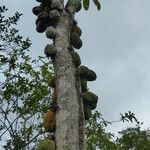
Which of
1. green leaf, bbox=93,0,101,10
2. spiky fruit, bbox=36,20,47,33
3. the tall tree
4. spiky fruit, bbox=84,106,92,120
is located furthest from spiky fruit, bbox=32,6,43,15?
spiky fruit, bbox=84,106,92,120

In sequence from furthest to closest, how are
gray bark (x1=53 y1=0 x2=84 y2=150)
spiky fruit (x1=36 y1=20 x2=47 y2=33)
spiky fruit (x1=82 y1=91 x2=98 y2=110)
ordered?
spiky fruit (x1=36 y1=20 x2=47 y2=33) → spiky fruit (x1=82 y1=91 x2=98 y2=110) → gray bark (x1=53 y1=0 x2=84 y2=150)

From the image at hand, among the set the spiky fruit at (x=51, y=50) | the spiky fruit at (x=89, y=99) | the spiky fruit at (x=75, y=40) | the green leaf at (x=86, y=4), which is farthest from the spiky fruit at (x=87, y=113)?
the green leaf at (x=86, y=4)

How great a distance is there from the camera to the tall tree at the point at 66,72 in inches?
125

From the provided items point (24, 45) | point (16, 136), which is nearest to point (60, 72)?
point (24, 45)

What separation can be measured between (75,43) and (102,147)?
7282 millimetres

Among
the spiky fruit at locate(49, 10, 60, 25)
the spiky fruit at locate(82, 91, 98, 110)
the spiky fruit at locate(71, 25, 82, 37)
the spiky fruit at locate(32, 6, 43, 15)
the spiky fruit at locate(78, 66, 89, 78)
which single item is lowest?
the spiky fruit at locate(82, 91, 98, 110)

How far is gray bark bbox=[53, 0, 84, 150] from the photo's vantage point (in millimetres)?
3143

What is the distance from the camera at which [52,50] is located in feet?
12.0

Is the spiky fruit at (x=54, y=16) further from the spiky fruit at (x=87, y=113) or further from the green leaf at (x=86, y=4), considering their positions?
the spiky fruit at (x=87, y=113)

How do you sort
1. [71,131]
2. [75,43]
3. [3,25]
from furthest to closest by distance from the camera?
1. [3,25]
2. [75,43]
3. [71,131]

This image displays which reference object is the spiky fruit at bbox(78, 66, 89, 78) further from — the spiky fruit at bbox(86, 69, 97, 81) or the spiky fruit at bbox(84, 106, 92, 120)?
the spiky fruit at bbox(84, 106, 92, 120)

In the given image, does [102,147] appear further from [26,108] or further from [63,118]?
[63,118]

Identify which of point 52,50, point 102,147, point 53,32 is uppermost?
point 102,147

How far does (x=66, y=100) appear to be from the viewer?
10.8 feet
